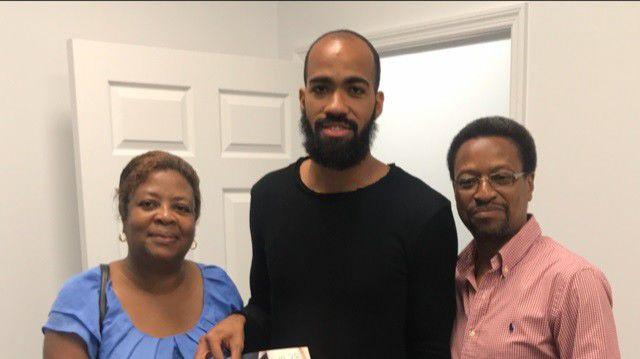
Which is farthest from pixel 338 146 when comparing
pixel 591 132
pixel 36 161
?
pixel 36 161

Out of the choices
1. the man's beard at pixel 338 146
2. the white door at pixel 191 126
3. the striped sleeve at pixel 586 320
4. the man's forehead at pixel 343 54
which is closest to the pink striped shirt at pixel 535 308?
the striped sleeve at pixel 586 320

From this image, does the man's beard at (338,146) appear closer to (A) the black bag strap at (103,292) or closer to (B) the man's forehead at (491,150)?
(B) the man's forehead at (491,150)

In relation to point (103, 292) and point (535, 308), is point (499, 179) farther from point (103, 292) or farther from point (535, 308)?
point (103, 292)

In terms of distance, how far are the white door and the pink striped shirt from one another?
1.19m

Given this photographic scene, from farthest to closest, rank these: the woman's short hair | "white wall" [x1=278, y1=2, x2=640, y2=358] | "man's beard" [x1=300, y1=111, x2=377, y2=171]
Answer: "white wall" [x1=278, y1=2, x2=640, y2=358]
the woman's short hair
"man's beard" [x1=300, y1=111, x2=377, y2=171]

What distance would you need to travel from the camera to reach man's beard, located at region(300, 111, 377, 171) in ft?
3.63

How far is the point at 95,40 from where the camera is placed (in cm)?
202

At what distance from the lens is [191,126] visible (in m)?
2.09

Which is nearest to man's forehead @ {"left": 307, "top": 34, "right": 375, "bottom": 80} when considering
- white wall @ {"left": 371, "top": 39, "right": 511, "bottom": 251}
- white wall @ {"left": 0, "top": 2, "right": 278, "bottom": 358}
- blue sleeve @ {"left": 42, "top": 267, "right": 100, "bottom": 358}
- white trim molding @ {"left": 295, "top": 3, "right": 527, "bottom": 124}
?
blue sleeve @ {"left": 42, "top": 267, "right": 100, "bottom": 358}

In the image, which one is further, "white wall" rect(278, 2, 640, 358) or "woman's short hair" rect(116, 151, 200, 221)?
"white wall" rect(278, 2, 640, 358)

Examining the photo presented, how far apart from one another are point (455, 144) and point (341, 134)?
0.87ft

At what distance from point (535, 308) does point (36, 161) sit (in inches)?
63.0

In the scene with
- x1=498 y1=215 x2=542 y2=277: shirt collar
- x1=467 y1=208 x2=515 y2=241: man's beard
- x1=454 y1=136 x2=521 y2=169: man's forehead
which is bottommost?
x1=498 y1=215 x2=542 y2=277: shirt collar

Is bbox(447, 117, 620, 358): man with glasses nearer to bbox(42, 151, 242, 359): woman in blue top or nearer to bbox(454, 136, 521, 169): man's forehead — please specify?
bbox(454, 136, 521, 169): man's forehead
